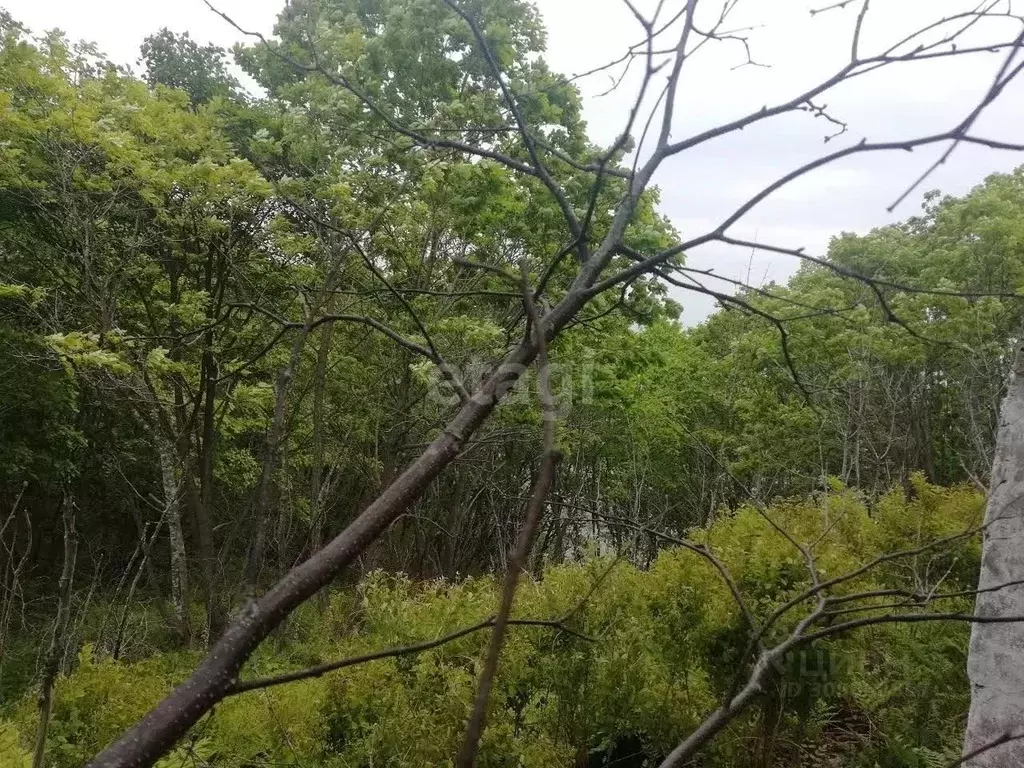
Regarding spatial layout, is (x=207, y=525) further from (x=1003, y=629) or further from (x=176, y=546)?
(x=1003, y=629)

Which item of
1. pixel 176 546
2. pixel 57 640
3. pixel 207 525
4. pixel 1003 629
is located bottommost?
pixel 176 546

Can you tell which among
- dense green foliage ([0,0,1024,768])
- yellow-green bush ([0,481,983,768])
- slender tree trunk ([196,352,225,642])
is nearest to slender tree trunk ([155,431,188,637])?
dense green foliage ([0,0,1024,768])

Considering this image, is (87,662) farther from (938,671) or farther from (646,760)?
(938,671)

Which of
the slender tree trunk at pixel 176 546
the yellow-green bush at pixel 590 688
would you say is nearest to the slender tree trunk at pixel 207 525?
the slender tree trunk at pixel 176 546

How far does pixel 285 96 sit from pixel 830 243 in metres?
13.3

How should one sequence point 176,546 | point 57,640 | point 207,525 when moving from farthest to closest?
point 207,525
point 176,546
point 57,640

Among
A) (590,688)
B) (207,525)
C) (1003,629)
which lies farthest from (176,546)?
(1003,629)

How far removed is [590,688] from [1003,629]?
2.49 meters

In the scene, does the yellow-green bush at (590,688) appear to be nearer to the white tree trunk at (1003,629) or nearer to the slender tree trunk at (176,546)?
the white tree trunk at (1003,629)

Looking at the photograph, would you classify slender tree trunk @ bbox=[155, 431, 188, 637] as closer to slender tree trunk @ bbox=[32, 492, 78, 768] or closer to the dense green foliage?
the dense green foliage

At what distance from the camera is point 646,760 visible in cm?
453

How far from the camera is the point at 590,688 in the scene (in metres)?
4.44

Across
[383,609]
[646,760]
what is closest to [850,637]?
[646,760]

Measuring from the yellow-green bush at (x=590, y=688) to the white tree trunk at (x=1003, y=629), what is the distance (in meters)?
1.23
